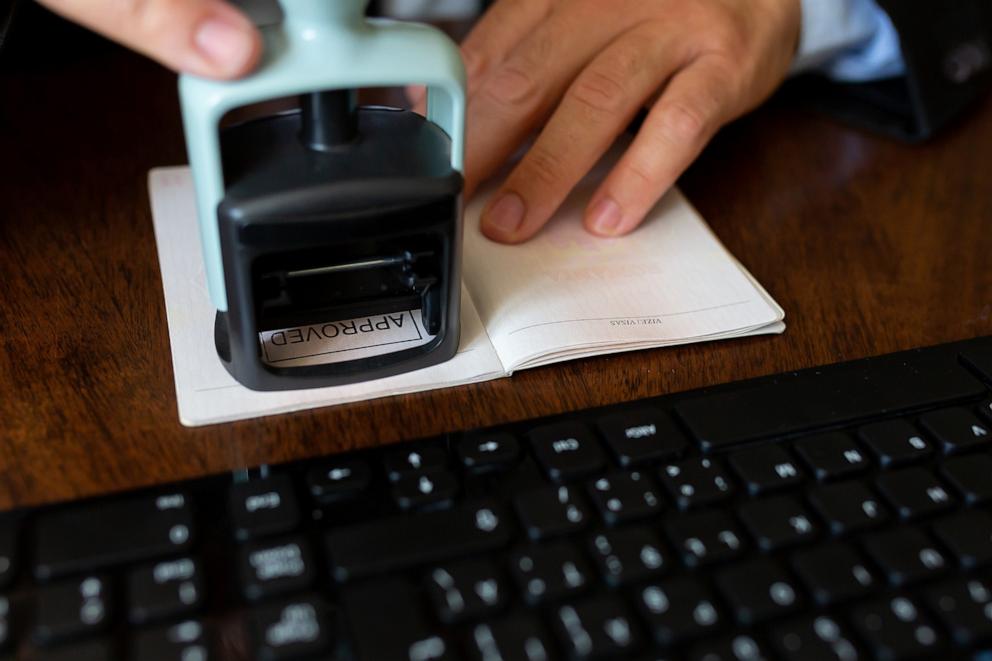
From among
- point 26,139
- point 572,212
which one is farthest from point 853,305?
point 26,139

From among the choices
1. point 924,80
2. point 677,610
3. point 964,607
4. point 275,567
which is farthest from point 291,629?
point 924,80

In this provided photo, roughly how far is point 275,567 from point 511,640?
8 cm

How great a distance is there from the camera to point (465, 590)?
32cm

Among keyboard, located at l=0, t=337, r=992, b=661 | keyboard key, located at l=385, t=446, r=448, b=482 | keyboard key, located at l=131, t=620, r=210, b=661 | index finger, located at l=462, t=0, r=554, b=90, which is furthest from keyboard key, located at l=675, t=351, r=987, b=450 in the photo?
index finger, located at l=462, t=0, r=554, b=90

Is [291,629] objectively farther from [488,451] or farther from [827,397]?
[827,397]

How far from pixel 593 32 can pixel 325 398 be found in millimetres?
331

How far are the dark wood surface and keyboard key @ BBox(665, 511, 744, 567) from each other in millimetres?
90

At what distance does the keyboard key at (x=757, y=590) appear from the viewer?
0.33 m

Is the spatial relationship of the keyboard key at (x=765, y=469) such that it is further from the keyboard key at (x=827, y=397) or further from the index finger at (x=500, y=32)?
the index finger at (x=500, y=32)

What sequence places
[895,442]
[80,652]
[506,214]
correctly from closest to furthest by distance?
[80,652] < [895,442] < [506,214]

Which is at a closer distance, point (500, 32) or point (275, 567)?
point (275, 567)

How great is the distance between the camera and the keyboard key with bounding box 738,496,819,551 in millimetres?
353

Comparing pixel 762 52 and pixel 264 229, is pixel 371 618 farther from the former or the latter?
pixel 762 52

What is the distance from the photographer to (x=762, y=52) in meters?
0.63
